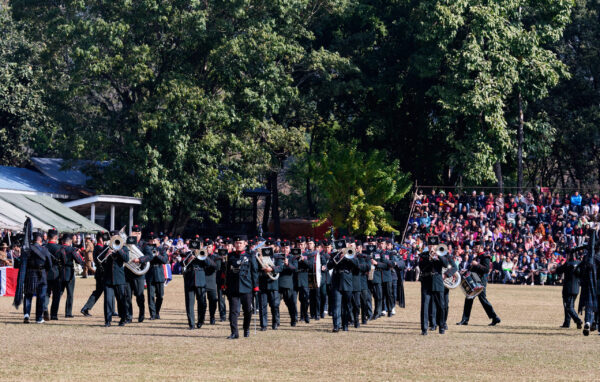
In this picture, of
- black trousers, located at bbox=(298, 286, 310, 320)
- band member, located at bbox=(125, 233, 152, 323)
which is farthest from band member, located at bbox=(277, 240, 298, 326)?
band member, located at bbox=(125, 233, 152, 323)

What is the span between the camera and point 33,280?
18.5 m

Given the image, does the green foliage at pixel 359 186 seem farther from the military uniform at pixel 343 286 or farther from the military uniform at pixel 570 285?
the military uniform at pixel 343 286

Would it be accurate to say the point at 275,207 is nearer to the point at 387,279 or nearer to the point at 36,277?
the point at 387,279

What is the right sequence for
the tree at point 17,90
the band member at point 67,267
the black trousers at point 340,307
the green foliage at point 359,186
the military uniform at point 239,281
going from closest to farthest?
the military uniform at point 239,281 → the black trousers at point 340,307 → the band member at point 67,267 → the tree at point 17,90 → the green foliage at point 359,186

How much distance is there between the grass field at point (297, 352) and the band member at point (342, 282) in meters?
0.44

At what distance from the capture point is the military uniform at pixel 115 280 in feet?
59.7

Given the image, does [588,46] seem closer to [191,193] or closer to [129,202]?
[191,193]

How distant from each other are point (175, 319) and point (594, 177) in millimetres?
45900

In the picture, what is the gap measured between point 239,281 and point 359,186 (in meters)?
35.4

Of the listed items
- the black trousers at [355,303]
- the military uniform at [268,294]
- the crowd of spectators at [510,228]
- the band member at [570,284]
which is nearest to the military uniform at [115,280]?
the military uniform at [268,294]

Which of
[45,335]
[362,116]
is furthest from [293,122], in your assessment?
[45,335]

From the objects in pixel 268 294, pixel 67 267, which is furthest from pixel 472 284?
pixel 67 267

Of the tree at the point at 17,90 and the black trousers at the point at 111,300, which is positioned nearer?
the black trousers at the point at 111,300

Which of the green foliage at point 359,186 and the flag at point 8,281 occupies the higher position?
the green foliage at point 359,186
